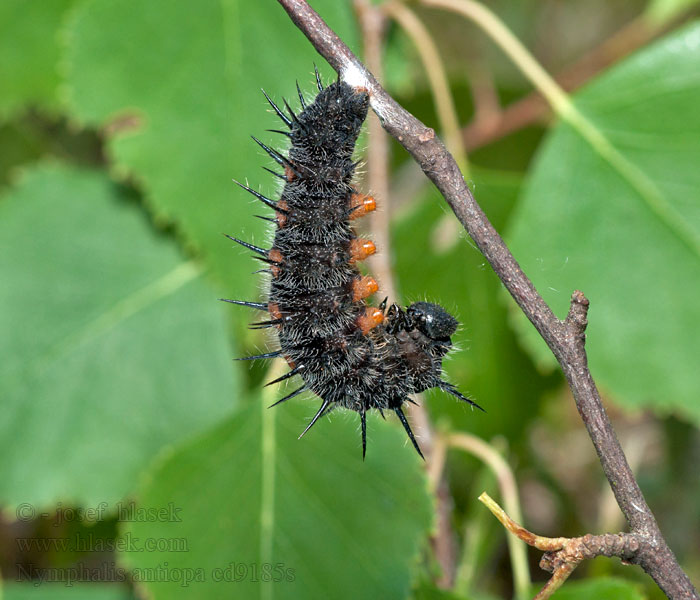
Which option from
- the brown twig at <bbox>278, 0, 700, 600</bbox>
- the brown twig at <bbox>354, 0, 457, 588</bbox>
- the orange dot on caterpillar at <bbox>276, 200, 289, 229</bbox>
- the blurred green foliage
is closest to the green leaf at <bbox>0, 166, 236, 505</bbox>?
the blurred green foliage

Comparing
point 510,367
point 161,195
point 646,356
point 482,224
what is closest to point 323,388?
point 482,224

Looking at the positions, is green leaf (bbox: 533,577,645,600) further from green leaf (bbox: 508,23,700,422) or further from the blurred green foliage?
green leaf (bbox: 508,23,700,422)

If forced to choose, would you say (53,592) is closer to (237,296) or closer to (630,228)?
(237,296)

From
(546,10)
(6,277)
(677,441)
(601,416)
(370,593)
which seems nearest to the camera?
(601,416)

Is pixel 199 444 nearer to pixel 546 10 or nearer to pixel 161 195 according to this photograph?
pixel 161 195

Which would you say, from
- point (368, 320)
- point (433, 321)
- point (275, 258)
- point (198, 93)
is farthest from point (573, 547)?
point (198, 93)

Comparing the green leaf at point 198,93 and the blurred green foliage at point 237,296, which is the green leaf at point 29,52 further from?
the green leaf at point 198,93
